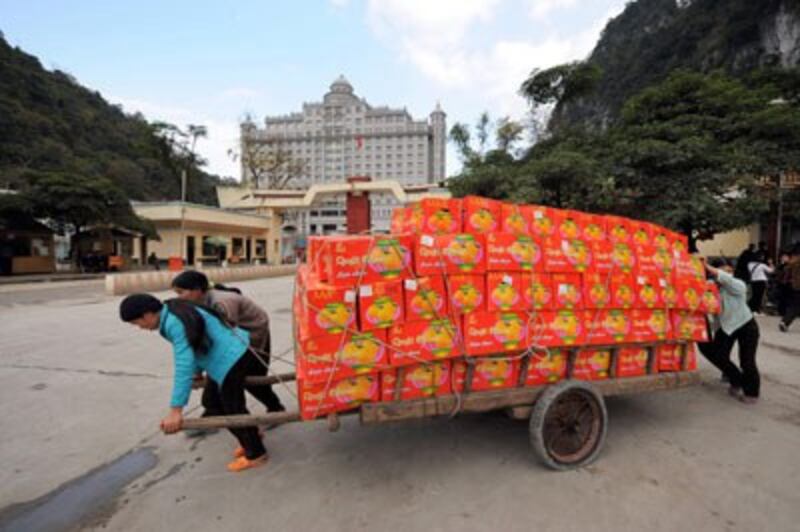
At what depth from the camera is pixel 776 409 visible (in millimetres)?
3471

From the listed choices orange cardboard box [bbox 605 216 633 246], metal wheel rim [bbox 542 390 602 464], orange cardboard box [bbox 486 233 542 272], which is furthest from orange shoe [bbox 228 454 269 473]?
orange cardboard box [bbox 605 216 633 246]

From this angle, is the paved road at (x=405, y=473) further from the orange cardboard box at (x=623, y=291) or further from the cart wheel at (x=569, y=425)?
the orange cardboard box at (x=623, y=291)

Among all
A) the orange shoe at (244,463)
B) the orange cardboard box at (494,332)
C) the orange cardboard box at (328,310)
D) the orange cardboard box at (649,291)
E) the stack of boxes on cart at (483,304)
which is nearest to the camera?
the orange cardboard box at (328,310)

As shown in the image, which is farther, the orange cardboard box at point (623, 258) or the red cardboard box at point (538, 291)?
the orange cardboard box at point (623, 258)

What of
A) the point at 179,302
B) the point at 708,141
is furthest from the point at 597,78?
the point at 179,302

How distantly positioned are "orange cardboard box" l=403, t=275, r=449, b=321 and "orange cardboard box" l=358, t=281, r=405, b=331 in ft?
0.17

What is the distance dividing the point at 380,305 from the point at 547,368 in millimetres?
1358

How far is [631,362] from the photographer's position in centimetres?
289

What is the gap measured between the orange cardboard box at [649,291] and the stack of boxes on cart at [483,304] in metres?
0.01

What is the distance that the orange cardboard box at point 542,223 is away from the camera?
2.71 meters

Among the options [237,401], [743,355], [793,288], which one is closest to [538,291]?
[237,401]

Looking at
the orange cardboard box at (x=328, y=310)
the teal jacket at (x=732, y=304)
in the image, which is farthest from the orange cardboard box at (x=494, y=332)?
the teal jacket at (x=732, y=304)

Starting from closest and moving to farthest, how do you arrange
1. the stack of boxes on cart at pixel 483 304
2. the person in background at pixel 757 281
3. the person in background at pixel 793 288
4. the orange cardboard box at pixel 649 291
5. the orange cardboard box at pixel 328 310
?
the orange cardboard box at pixel 328 310 < the stack of boxes on cart at pixel 483 304 < the orange cardboard box at pixel 649 291 < the person in background at pixel 793 288 < the person in background at pixel 757 281

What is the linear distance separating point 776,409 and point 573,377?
2.51m
